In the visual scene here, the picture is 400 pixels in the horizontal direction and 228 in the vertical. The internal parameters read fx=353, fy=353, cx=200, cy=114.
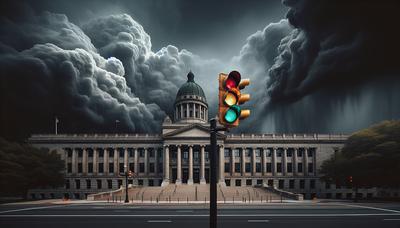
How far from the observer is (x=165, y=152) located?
95250mm

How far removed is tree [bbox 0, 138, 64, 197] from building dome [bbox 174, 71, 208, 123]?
134 feet

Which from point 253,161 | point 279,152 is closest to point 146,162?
point 253,161

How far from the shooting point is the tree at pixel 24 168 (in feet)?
200

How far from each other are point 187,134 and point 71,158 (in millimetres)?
34699

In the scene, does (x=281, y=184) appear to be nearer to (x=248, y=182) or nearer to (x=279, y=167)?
(x=279, y=167)

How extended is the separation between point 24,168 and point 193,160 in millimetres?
45164

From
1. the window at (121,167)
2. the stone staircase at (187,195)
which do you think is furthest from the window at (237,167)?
the window at (121,167)

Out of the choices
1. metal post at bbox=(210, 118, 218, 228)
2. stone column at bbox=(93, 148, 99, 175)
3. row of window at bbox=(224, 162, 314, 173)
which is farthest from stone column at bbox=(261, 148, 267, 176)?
metal post at bbox=(210, 118, 218, 228)

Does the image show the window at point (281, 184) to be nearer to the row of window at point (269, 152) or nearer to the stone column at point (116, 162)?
the row of window at point (269, 152)

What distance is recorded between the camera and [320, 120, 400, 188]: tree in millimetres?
60250

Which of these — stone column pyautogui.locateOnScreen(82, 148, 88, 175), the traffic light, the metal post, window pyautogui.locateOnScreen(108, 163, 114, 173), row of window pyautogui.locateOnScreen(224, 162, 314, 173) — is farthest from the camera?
window pyautogui.locateOnScreen(108, 163, 114, 173)

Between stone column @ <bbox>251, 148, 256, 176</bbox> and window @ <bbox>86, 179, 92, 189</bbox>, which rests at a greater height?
stone column @ <bbox>251, 148, 256, 176</bbox>

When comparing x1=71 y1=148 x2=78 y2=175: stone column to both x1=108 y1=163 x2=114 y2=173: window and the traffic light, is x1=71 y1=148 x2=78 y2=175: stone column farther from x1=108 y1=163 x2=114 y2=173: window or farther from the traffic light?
the traffic light

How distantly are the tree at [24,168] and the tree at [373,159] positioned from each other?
58.1m
